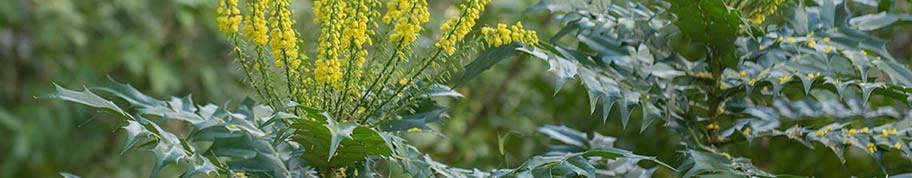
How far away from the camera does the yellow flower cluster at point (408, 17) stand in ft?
3.42

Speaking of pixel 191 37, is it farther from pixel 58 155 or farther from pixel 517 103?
pixel 517 103

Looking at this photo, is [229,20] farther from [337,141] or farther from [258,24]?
[337,141]

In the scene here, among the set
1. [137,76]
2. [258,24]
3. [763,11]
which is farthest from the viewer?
[137,76]

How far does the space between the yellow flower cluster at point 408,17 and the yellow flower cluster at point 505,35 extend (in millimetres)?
67

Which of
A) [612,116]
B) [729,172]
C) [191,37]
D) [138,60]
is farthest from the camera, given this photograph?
[191,37]

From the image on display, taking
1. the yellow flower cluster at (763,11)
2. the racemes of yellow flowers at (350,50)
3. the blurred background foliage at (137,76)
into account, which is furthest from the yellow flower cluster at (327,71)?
the blurred background foliage at (137,76)

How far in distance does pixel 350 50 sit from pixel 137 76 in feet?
6.86

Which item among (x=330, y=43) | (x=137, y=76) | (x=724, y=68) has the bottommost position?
(x=137, y=76)

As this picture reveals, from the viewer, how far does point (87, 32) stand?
10.2 ft

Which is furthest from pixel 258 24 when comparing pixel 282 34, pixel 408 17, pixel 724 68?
pixel 724 68

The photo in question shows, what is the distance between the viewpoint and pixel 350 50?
106 cm

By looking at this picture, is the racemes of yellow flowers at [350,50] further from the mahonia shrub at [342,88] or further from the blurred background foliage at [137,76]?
the blurred background foliage at [137,76]

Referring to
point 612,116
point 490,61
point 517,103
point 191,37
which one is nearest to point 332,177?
point 490,61

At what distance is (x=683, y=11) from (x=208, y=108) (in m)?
0.60
